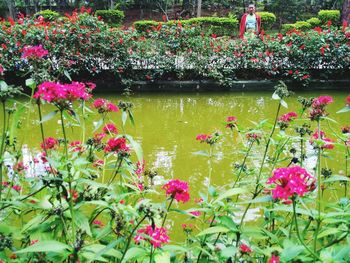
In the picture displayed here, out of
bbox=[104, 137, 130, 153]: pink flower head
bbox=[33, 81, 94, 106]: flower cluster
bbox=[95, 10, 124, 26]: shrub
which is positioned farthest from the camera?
bbox=[95, 10, 124, 26]: shrub

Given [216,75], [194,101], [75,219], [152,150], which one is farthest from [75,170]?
[216,75]

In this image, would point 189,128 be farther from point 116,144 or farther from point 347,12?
point 347,12

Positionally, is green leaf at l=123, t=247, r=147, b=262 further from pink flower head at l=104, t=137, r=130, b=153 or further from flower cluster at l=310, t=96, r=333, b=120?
flower cluster at l=310, t=96, r=333, b=120

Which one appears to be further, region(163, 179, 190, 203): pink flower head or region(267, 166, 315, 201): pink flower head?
region(163, 179, 190, 203): pink flower head

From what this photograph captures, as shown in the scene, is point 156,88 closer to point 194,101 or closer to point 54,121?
point 194,101

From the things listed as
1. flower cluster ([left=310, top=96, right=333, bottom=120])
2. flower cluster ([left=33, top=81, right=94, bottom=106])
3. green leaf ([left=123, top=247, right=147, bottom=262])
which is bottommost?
green leaf ([left=123, top=247, right=147, bottom=262])

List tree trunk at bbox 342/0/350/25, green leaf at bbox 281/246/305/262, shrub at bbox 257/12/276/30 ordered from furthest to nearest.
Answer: shrub at bbox 257/12/276/30
tree trunk at bbox 342/0/350/25
green leaf at bbox 281/246/305/262

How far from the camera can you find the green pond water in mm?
4316

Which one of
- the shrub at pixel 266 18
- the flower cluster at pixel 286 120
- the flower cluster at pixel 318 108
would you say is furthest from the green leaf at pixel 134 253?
the shrub at pixel 266 18

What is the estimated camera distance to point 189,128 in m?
Answer: 6.01

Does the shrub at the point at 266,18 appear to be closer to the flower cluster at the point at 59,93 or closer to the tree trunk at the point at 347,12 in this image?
the tree trunk at the point at 347,12

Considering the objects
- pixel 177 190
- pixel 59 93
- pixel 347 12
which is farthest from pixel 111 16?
pixel 177 190

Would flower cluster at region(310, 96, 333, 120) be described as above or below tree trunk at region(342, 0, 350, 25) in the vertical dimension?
below

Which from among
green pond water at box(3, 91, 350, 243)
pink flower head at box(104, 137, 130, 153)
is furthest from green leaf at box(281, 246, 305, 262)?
green pond water at box(3, 91, 350, 243)
